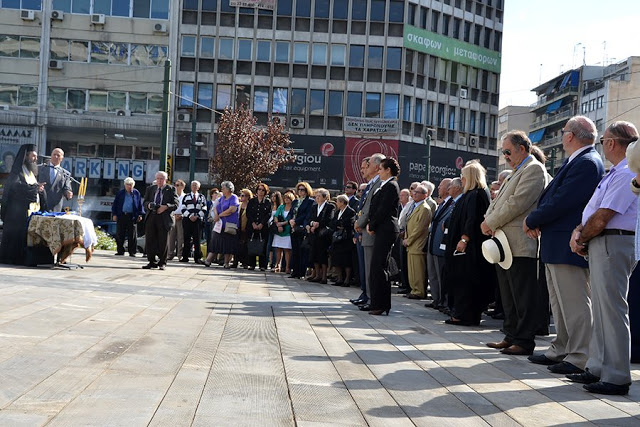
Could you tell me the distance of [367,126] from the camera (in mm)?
60594

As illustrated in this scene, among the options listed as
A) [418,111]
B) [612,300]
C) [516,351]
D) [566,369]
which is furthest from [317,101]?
[612,300]

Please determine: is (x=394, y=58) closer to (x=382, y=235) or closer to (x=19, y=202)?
(x=19, y=202)

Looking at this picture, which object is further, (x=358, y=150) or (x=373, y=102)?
(x=373, y=102)

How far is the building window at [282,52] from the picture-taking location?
199 feet

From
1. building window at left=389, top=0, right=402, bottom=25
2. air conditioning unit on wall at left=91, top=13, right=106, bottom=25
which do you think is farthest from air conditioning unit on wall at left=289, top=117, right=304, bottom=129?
air conditioning unit on wall at left=91, top=13, right=106, bottom=25

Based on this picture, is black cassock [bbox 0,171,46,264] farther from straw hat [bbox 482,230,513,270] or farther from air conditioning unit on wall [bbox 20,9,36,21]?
air conditioning unit on wall [bbox 20,9,36,21]

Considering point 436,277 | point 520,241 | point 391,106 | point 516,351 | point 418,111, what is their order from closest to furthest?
1. point 516,351
2. point 520,241
3. point 436,277
4. point 391,106
5. point 418,111


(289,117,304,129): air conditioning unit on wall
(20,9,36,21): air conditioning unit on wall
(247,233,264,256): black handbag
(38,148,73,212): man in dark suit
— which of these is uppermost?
(20,9,36,21): air conditioning unit on wall

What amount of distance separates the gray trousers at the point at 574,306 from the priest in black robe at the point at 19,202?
10408 millimetres

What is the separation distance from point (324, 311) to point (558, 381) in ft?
16.1

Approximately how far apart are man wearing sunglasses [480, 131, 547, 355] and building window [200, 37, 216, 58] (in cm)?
5271

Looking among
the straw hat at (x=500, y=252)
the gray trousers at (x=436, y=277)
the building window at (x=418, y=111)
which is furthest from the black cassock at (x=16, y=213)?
the building window at (x=418, y=111)

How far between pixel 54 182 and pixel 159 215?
1.93 metres

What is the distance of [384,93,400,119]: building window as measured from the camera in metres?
61.1
